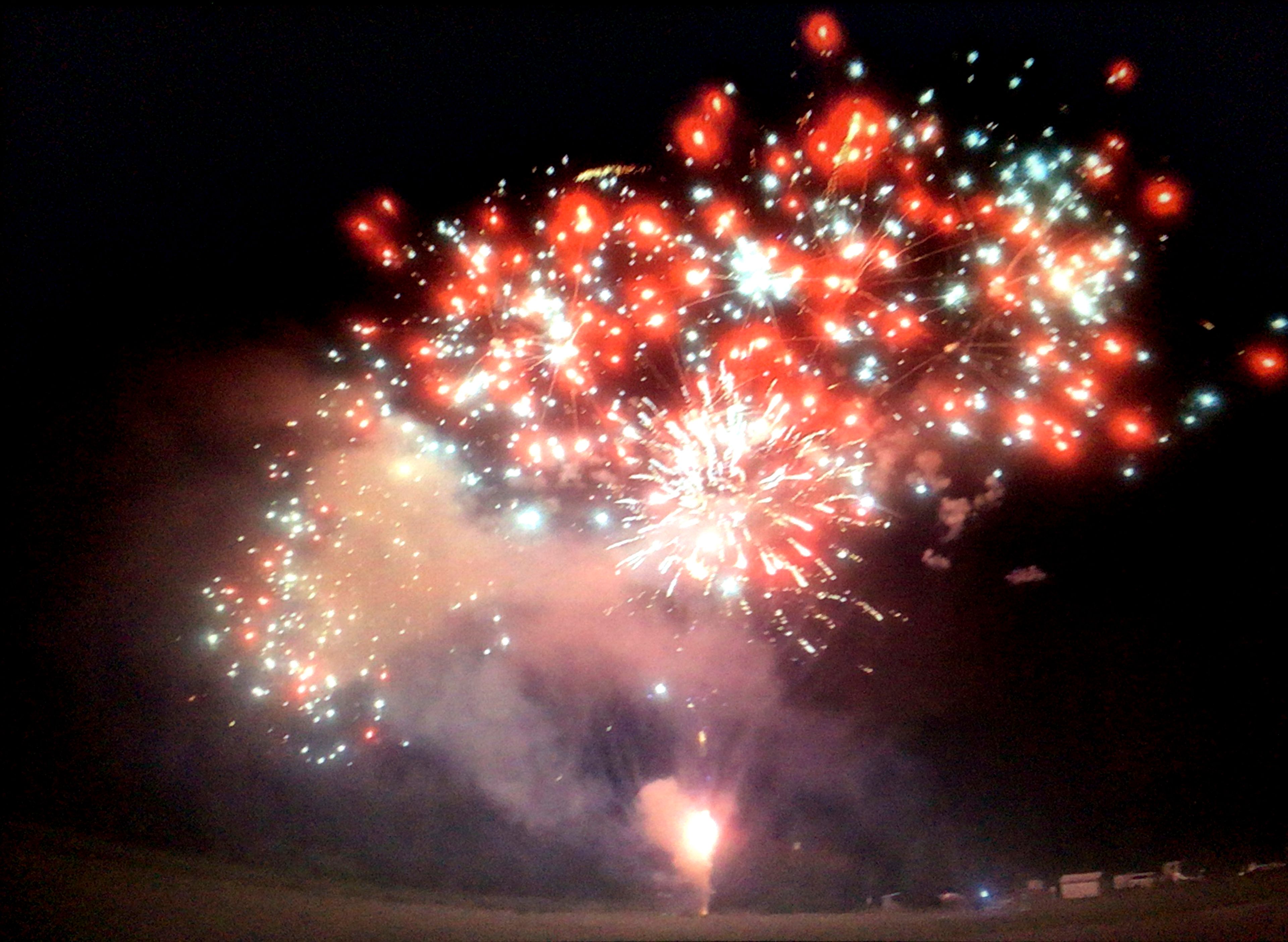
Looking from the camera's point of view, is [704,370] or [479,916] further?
[704,370]

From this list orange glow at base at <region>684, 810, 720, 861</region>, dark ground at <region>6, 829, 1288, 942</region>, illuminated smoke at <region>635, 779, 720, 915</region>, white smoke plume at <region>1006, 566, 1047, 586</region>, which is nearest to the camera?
dark ground at <region>6, 829, 1288, 942</region>

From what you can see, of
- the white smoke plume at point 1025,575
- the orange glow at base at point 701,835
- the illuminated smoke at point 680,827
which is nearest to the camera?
the illuminated smoke at point 680,827

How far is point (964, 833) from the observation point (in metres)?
7.23

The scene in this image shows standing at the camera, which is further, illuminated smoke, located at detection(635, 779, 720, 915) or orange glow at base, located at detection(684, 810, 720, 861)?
orange glow at base, located at detection(684, 810, 720, 861)

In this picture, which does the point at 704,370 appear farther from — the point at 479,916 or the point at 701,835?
the point at 479,916

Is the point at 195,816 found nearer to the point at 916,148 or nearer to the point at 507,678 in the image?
the point at 507,678

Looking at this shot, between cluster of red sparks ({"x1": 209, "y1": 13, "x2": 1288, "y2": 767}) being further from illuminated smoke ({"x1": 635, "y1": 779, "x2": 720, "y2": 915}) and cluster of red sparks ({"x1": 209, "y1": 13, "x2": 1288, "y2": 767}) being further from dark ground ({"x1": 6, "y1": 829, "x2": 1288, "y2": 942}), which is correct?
dark ground ({"x1": 6, "y1": 829, "x2": 1288, "y2": 942})

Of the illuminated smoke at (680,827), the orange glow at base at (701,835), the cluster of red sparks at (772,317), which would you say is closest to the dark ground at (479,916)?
the illuminated smoke at (680,827)

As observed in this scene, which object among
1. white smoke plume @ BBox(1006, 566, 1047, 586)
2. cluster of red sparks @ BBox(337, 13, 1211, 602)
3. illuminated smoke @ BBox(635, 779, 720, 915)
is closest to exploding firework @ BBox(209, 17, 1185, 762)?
cluster of red sparks @ BBox(337, 13, 1211, 602)

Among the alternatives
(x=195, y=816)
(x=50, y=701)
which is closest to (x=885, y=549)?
(x=195, y=816)

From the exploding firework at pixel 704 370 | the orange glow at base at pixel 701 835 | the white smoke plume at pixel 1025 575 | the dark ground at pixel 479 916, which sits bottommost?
the dark ground at pixel 479 916

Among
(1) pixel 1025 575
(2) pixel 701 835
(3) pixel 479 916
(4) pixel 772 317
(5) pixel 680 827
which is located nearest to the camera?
(3) pixel 479 916

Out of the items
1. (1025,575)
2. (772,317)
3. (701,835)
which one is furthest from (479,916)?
(1025,575)

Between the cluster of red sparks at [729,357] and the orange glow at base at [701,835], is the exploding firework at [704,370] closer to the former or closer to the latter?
the cluster of red sparks at [729,357]
